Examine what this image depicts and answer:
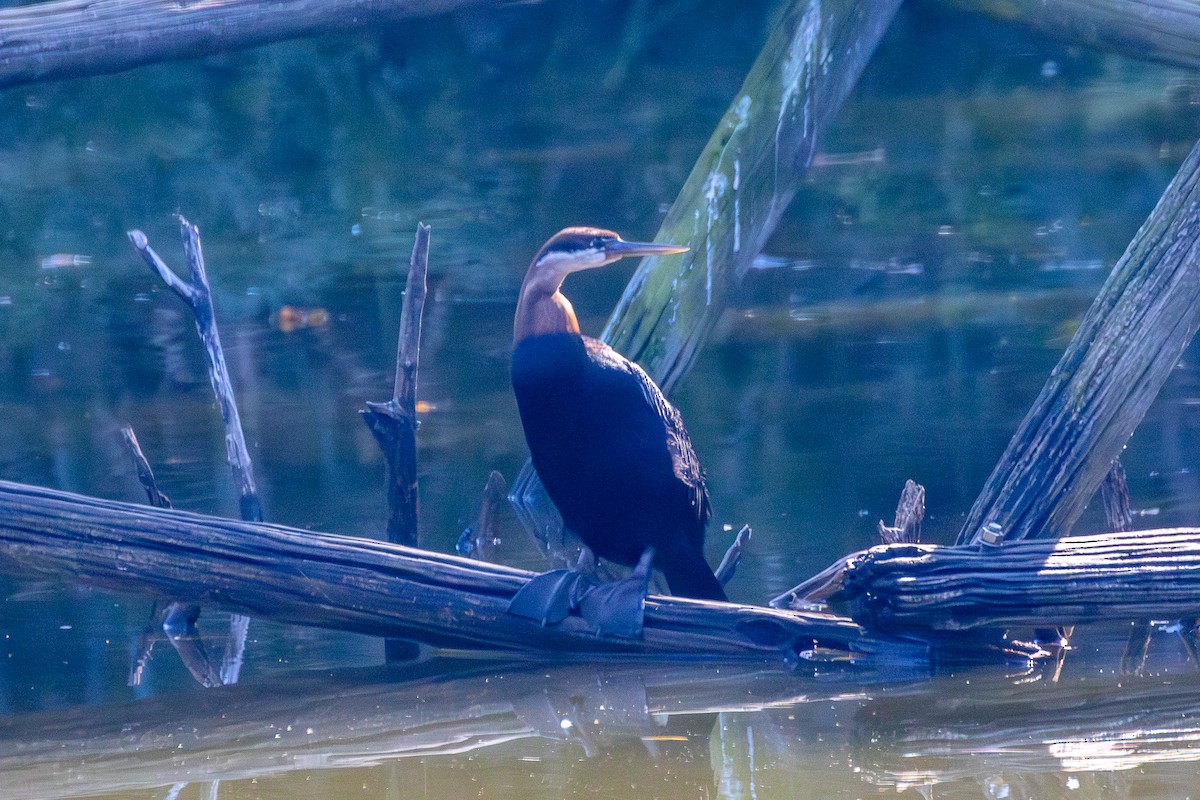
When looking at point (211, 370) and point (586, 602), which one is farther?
point (211, 370)

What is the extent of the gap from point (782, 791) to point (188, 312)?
5.80m

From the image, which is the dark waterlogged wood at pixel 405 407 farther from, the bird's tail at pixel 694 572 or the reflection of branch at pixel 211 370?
the bird's tail at pixel 694 572

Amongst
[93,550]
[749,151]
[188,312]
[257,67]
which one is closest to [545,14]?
[257,67]

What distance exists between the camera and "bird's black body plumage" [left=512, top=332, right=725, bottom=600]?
3.55 metres

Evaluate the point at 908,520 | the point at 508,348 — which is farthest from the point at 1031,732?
the point at 508,348

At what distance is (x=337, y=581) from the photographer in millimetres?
3297

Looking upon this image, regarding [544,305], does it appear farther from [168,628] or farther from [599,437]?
[168,628]

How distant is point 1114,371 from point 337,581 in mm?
2030

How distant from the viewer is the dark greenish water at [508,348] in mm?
2865

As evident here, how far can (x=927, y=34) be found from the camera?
835cm

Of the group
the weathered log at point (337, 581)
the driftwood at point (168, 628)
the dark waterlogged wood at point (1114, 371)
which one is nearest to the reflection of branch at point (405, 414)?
the weathered log at point (337, 581)

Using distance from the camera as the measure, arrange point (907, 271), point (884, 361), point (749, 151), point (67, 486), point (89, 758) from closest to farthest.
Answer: point (89, 758) → point (749, 151) → point (67, 486) → point (884, 361) → point (907, 271)

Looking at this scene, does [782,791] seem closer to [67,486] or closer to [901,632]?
[901,632]

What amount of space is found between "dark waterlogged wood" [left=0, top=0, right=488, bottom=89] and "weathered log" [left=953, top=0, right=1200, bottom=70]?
2.51 metres
